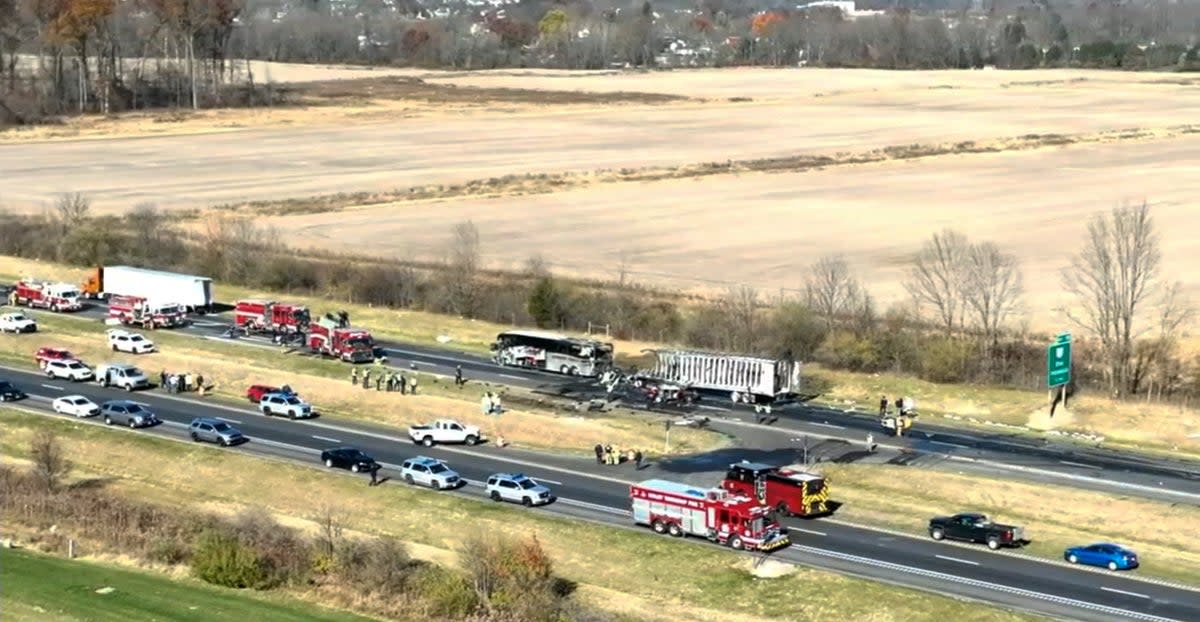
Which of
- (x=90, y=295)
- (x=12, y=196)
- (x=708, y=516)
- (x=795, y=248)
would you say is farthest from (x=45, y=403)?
(x=12, y=196)

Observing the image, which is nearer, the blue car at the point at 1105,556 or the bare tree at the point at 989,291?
the blue car at the point at 1105,556

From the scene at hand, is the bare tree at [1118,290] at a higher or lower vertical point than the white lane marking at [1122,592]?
higher

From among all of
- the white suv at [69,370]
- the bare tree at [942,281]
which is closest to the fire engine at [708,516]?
the bare tree at [942,281]

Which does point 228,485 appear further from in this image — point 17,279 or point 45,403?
point 17,279

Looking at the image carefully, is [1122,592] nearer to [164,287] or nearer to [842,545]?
[842,545]

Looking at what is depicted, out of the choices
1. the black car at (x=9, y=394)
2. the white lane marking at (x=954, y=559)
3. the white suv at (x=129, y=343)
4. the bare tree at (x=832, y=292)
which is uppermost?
the bare tree at (x=832, y=292)

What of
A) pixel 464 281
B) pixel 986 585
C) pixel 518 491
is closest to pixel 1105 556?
pixel 986 585

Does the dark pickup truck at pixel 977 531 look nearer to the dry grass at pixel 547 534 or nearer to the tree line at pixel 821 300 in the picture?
the dry grass at pixel 547 534
